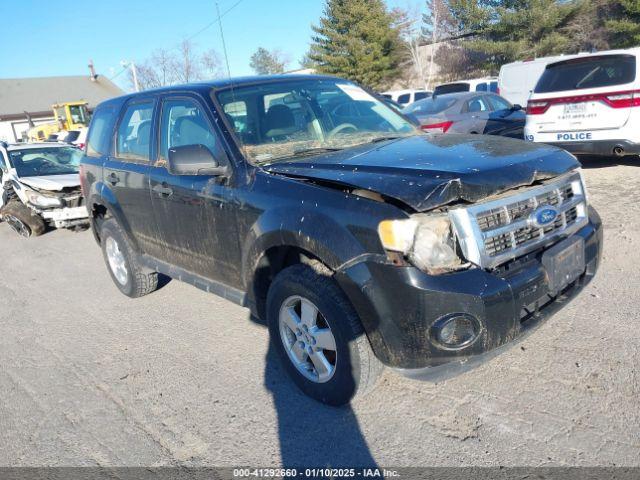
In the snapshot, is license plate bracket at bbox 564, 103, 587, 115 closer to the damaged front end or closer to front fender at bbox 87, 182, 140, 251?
front fender at bbox 87, 182, 140, 251

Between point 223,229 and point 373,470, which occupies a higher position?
point 223,229

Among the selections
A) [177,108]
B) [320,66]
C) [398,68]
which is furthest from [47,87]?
[177,108]

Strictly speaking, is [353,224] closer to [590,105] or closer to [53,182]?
[590,105]

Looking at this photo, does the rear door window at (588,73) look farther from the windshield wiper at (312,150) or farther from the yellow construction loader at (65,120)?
the yellow construction loader at (65,120)

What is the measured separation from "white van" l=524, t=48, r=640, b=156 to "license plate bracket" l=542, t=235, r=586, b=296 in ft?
16.9

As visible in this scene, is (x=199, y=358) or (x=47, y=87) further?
(x=47, y=87)

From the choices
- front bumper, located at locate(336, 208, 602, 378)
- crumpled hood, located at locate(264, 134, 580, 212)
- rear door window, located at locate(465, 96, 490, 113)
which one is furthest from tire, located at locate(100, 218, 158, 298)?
rear door window, located at locate(465, 96, 490, 113)

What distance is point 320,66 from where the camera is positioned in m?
39.7

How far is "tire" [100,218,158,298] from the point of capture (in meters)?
4.90

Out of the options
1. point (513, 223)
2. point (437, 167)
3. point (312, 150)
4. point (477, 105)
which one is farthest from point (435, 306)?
point (477, 105)

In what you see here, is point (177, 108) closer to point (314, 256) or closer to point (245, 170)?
point (245, 170)

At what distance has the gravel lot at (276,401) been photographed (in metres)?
2.62

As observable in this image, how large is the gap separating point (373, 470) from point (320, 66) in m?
40.0

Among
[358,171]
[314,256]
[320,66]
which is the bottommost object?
[314,256]
